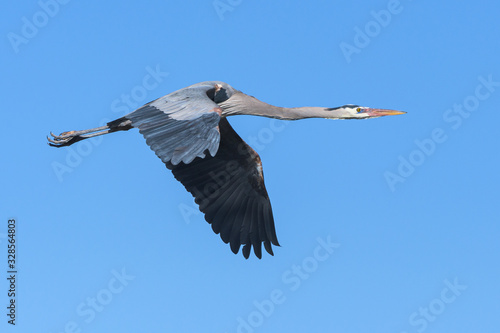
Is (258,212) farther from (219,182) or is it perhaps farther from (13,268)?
(13,268)

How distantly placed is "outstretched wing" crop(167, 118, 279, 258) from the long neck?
0.72 metres

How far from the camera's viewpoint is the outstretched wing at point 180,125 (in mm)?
9250

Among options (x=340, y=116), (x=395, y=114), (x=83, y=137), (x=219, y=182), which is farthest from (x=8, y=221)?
(x=395, y=114)

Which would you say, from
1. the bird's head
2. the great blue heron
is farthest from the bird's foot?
the bird's head

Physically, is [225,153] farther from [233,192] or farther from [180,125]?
[180,125]

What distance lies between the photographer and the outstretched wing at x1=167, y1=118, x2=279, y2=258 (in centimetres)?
1298

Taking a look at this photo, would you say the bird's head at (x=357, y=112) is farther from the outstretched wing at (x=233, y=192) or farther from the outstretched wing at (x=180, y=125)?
the outstretched wing at (x=180, y=125)

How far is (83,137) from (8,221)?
162 cm

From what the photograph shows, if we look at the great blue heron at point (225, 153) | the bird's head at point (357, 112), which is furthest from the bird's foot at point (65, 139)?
the bird's head at point (357, 112)

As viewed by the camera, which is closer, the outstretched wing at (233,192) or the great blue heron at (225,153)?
the great blue heron at (225,153)

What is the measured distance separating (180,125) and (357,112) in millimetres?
3237

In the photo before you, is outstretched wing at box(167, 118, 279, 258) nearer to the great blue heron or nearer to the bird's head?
the great blue heron

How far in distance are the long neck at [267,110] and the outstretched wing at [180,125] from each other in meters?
0.91

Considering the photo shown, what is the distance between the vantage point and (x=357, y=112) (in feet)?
39.7
